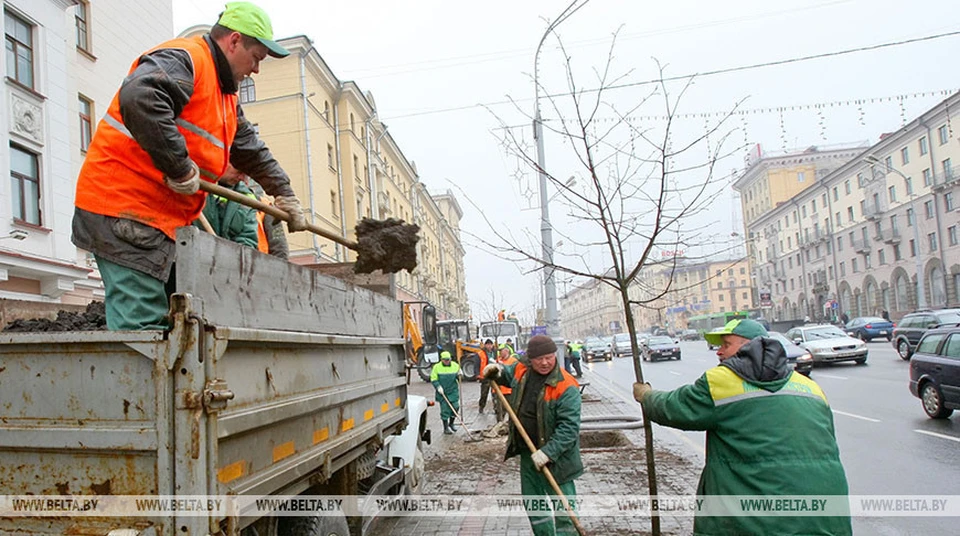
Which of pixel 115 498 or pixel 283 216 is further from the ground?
pixel 283 216

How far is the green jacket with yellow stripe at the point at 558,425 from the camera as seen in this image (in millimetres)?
4465

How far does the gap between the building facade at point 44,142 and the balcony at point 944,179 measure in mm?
46981

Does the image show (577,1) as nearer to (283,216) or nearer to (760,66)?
(283,216)

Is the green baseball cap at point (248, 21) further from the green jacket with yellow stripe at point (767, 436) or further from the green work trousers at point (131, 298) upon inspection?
Result: the green jacket with yellow stripe at point (767, 436)

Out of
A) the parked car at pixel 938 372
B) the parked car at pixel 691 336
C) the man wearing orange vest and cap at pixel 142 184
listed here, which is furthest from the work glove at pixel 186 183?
the parked car at pixel 691 336

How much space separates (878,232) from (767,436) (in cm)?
5840

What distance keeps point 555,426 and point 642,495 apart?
2670mm

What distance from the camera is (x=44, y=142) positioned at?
1497 cm

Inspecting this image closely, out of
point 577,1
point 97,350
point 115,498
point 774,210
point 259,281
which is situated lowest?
point 115,498

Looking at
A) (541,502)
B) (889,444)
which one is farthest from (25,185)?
(889,444)

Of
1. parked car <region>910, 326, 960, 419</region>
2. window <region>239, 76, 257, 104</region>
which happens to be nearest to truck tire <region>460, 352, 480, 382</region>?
window <region>239, 76, 257, 104</region>

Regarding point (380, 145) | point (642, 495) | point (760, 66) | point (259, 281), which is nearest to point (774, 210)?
point (380, 145)

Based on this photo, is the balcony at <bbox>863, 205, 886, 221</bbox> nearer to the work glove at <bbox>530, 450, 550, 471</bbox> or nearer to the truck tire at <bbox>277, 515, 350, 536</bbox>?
the work glove at <bbox>530, 450, 550, 471</bbox>

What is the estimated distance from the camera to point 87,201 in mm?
2510
